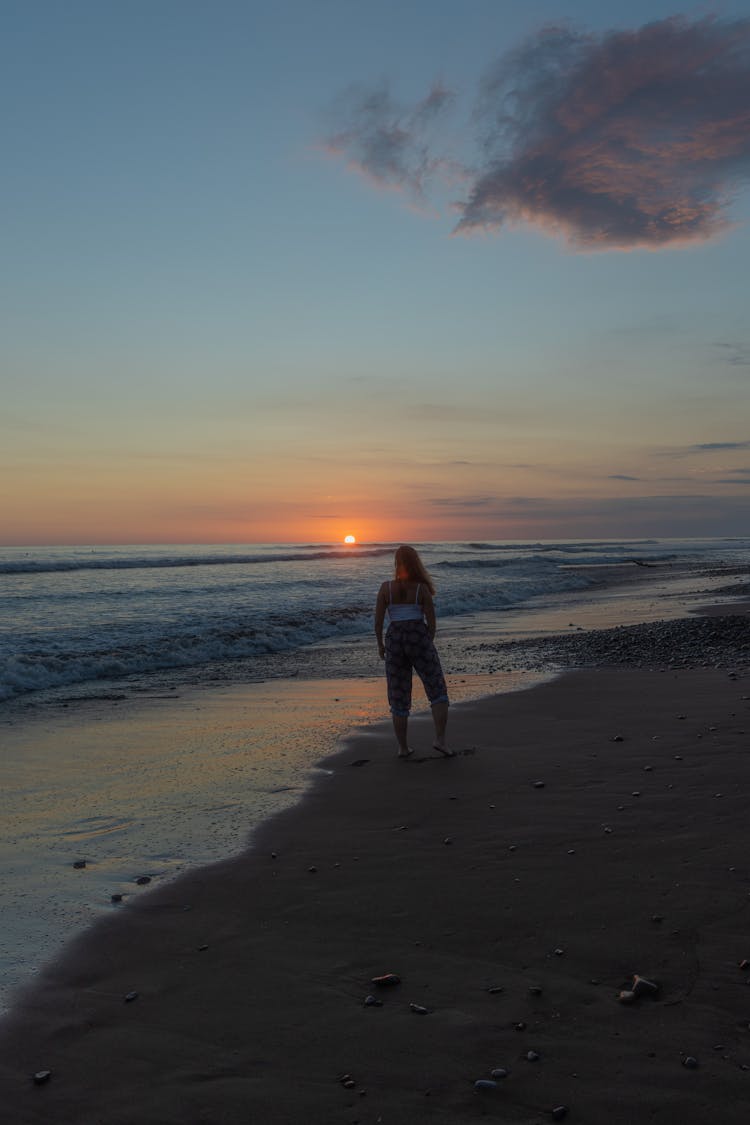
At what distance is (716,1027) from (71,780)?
5.80 meters

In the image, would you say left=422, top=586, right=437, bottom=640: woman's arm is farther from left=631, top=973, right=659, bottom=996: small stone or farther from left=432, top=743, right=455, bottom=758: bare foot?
left=631, top=973, right=659, bottom=996: small stone

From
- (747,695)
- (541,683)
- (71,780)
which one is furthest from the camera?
(541,683)

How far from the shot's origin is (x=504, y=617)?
76.9 ft

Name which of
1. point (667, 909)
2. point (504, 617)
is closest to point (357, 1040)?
point (667, 909)

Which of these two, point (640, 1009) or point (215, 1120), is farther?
point (640, 1009)

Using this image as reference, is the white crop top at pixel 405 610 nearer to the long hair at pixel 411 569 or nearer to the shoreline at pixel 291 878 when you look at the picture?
the long hair at pixel 411 569

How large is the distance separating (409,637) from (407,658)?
0.23 meters

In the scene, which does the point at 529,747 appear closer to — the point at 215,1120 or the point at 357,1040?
the point at 357,1040

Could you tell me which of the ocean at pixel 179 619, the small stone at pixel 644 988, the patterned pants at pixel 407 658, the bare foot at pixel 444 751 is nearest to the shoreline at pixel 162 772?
the patterned pants at pixel 407 658

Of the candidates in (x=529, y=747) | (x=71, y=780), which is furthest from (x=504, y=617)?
(x=71, y=780)

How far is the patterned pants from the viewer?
8133 mm

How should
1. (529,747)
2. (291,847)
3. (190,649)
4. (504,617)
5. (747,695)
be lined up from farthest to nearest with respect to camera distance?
(504,617) < (190,649) < (747,695) < (529,747) < (291,847)

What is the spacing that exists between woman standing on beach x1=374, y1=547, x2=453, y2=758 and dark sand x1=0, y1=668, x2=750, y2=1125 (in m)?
1.75

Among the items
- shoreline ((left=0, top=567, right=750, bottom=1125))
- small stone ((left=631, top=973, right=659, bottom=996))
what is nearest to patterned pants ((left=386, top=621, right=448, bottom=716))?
shoreline ((left=0, top=567, right=750, bottom=1125))
